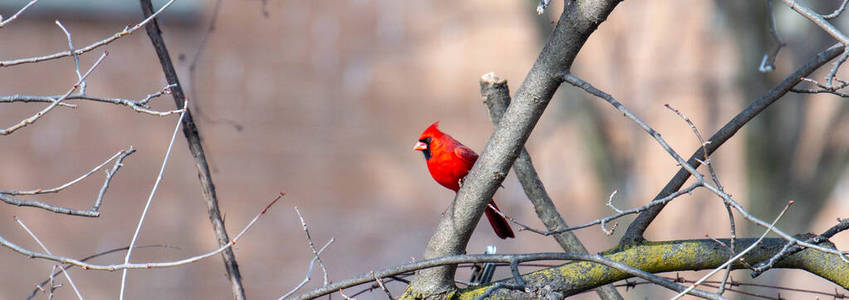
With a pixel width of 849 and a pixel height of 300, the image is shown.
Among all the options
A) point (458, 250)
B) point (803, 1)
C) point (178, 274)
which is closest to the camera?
point (458, 250)

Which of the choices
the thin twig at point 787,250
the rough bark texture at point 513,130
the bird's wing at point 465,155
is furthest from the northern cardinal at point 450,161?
the thin twig at point 787,250

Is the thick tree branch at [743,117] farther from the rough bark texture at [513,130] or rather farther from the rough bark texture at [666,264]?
the rough bark texture at [513,130]

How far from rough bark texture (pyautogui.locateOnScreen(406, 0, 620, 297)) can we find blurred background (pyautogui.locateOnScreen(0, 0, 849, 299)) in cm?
265

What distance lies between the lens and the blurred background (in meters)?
4.72

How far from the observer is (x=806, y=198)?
4.29 meters

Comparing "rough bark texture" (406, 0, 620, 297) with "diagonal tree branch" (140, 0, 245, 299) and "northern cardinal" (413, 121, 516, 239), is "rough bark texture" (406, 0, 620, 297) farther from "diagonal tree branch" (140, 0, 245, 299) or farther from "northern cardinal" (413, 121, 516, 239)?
"northern cardinal" (413, 121, 516, 239)

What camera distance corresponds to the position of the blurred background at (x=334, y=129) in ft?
15.5

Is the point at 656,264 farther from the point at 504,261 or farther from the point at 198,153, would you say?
the point at 198,153

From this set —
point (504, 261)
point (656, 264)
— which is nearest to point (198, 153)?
point (504, 261)

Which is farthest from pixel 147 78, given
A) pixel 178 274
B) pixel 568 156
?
pixel 568 156

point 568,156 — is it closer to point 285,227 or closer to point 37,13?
point 285,227

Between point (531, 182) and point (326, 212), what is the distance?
8.04 feet

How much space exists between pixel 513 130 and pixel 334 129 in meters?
3.14

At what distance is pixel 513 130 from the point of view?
1968 millimetres
